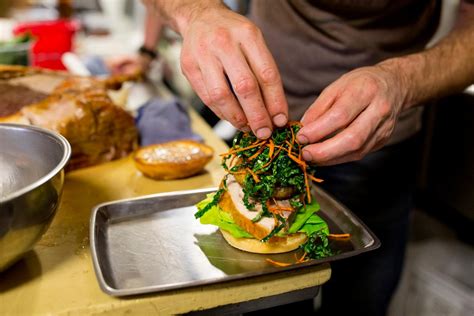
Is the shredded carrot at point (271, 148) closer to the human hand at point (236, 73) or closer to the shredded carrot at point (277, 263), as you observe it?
the human hand at point (236, 73)

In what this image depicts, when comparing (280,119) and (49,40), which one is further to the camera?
(49,40)

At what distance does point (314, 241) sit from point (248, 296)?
0.74 ft

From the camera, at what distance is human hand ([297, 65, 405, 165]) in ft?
3.67

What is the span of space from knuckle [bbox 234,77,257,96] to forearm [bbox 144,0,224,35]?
0.91 feet

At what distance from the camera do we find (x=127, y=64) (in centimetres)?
261

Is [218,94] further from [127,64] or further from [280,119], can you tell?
[127,64]

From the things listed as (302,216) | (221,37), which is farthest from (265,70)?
(302,216)

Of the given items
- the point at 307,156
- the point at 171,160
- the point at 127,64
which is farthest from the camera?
the point at 127,64

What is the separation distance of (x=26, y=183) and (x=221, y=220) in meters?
0.47

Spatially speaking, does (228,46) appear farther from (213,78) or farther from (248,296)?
(248,296)

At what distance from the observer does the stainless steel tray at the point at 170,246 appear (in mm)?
1057

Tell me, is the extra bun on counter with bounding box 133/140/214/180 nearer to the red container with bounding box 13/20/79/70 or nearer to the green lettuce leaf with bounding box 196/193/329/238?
the green lettuce leaf with bounding box 196/193/329/238

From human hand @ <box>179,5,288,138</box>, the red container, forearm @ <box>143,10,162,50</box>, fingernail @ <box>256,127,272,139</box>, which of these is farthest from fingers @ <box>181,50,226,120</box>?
the red container

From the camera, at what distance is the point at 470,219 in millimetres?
2031
